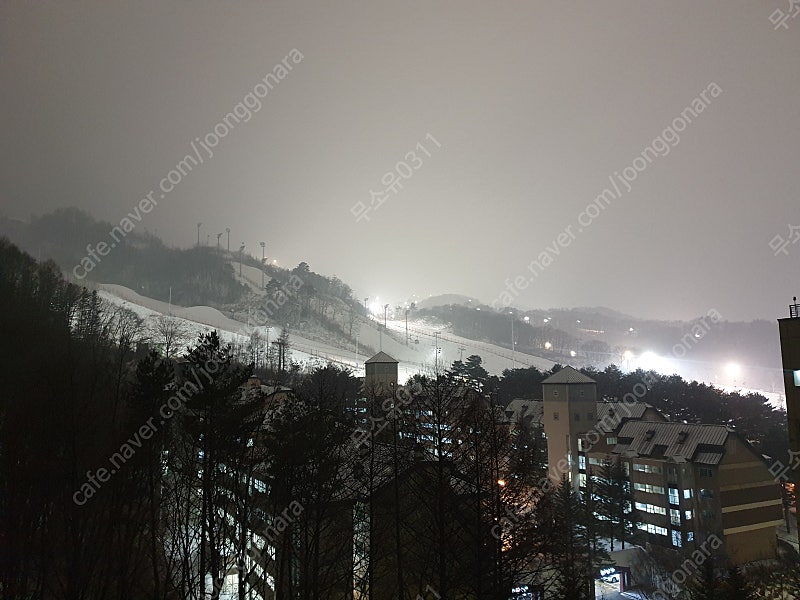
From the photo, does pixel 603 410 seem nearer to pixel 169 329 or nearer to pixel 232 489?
pixel 232 489

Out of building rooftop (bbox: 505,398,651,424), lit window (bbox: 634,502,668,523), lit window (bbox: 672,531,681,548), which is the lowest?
lit window (bbox: 672,531,681,548)

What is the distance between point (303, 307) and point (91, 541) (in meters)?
105

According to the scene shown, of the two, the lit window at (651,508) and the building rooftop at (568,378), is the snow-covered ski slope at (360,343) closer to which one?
the building rooftop at (568,378)

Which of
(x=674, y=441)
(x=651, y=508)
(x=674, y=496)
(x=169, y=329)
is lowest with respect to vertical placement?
(x=651, y=508)

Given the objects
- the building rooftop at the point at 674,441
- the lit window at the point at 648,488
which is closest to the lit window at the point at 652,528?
the lit window at the point at 648,488

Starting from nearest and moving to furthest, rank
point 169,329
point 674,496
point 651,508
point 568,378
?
point 674,496 → point 651,508 → point 568,378 → point 169,329

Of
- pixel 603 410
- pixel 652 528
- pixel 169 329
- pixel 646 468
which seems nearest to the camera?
pixel 652 528

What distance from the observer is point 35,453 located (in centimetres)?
1232

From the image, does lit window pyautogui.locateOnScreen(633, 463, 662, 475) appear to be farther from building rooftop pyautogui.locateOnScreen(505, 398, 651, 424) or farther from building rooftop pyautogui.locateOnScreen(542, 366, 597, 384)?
building rooftop pyautogui.locateOnScreen(542, 366, 597, 384)

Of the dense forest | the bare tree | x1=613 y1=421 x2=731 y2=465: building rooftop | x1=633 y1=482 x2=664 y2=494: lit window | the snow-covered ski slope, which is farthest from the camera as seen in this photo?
the snow-covered ski slope

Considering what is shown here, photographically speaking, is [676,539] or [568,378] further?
[568,378]

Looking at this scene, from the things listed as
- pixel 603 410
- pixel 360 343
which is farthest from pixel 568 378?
pixel 360 343

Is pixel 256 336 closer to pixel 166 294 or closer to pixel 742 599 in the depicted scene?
pixel 166 294

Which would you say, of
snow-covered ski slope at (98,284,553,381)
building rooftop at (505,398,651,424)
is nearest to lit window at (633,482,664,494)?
building rooftop at (505,398,651,424)
